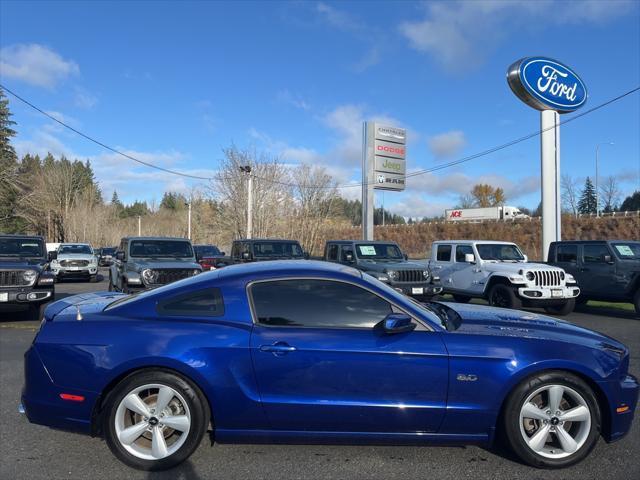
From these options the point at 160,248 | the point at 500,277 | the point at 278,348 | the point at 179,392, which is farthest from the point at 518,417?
the point at 160,248

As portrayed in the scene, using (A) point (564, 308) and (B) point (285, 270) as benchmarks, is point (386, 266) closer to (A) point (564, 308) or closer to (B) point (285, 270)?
(A) point (564, 308)

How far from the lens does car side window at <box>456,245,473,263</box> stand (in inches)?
531

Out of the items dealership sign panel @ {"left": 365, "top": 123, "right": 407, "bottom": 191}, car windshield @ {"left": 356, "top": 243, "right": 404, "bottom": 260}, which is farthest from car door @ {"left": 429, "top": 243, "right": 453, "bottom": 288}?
dealership sign panel @ {"left": 365, "top": 123, "right": 407, "bottom": 191}

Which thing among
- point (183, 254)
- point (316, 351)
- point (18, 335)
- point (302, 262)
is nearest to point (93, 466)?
point (316, 351)

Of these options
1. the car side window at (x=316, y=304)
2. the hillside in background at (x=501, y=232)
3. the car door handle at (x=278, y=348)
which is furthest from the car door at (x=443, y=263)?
the hillside in background at (x=501, y=232)

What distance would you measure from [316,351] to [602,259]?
1125cm

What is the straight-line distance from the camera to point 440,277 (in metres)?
14.2

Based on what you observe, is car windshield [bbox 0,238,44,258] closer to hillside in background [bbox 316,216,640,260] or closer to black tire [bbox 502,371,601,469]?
black tire [bbox 502,371,601,469]

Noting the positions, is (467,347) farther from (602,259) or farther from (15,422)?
(602,259)

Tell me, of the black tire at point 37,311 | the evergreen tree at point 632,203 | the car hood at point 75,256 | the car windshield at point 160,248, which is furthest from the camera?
the evergreen tree at point 632,203

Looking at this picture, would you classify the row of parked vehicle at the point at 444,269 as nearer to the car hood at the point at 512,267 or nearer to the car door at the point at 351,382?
the car hood at the point at 512,267

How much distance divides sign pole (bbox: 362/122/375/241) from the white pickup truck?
12575mm

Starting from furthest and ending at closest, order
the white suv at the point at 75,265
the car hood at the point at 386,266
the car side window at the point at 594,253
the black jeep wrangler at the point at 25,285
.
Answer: the white suv at the point at 75,265 < the car hood at the point at 386,266 < the car side window at the point at 594,253 < the black jeep wrangler at the point at 25,285

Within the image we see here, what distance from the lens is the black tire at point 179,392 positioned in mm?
3623
